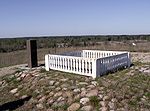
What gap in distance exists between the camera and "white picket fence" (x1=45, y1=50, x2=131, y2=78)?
928 centimetres

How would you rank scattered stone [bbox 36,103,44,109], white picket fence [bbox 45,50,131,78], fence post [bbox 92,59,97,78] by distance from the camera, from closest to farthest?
scattered stone [bbox 36,103,44,109] < fence post [bbox 92,59,97,78] < white picket fence [bbox 45,50,131,78]

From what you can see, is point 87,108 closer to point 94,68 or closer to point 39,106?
point 39,106

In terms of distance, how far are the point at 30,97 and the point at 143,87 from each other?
152 inches

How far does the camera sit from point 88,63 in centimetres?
942

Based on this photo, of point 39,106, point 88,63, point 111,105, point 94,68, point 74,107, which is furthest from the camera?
point 88,63

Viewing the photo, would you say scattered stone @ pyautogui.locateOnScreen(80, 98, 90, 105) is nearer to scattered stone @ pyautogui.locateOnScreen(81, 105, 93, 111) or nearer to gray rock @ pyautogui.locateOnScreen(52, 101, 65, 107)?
scattered stone @ pyautogui.locateOnScreen(81, 105, 93, 111)

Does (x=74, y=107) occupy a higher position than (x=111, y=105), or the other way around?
(x=111, y=105)

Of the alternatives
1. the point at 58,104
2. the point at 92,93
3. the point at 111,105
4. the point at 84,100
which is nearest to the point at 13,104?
the point at 58,104

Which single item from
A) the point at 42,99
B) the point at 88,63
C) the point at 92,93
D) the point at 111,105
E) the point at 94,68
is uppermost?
the point at 88,63

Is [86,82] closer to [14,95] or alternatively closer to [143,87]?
[143,87]

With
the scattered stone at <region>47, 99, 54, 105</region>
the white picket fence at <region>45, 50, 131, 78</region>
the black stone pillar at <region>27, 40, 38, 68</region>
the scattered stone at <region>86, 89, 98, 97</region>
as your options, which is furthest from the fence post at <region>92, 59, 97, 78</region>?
→ the black stone pillar at <region>27, 40, 38, 68</region>

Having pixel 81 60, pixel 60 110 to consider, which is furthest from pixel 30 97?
pixel 81 60

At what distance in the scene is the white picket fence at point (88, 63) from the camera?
9.28 m

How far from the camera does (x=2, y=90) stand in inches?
384
